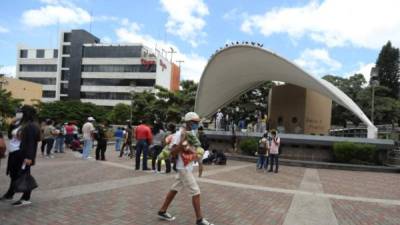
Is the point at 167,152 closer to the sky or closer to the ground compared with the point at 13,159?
closer to the sky

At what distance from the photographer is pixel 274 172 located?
1457 centimetres

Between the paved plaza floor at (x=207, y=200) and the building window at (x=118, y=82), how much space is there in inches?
2476

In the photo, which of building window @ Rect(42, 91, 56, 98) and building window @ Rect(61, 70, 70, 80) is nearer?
building window @ Rect(61, 70, 70, 80)

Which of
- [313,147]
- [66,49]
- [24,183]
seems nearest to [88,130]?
[24,183]

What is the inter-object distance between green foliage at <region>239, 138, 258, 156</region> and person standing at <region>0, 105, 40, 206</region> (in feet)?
47.0

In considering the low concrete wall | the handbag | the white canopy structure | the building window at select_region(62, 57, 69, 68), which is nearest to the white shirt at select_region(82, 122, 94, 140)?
the handbag

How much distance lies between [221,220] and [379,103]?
159 ft

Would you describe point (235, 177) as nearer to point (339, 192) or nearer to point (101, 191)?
point (339, 192)

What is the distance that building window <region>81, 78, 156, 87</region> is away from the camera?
7500 centimetres

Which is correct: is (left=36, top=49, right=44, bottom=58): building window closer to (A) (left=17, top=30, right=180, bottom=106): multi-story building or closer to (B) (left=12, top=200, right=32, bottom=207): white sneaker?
(A) (left=17, top=30, right=180, bottom=106): multi-story building

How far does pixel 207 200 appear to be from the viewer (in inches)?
320

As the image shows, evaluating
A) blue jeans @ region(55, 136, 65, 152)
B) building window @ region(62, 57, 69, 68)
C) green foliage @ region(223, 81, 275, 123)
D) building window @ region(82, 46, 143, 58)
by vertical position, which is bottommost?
blue jeans @ region(55, 136, 65, 152)

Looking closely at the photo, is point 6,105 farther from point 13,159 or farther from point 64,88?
point 64,88

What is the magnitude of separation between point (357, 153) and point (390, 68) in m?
53.1
